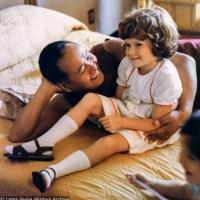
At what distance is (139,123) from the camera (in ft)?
4.66

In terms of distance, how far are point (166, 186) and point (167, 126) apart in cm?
26

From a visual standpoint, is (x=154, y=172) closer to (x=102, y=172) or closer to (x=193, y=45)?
(x=102, y=172)

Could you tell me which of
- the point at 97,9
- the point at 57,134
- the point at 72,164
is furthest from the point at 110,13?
the point at 72,164

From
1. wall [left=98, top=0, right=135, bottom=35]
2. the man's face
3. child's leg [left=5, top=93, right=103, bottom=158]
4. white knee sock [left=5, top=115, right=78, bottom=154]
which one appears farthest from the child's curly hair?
wall [left=98, top=0, right=135, bottom=35]

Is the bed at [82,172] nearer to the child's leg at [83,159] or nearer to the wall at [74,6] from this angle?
the child's leg at [83,159]

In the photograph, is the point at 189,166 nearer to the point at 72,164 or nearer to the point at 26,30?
the point at 72,164

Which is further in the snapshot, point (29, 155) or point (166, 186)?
point (29, 155)

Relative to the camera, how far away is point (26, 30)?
2.21 meters

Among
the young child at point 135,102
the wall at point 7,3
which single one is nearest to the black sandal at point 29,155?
the young child at point 135,102

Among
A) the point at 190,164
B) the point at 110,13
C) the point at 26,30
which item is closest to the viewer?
the point at 190,164

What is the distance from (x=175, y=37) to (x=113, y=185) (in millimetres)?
556

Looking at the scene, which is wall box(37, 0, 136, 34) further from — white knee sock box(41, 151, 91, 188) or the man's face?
white knee sock box(41, 151, 91, 188)

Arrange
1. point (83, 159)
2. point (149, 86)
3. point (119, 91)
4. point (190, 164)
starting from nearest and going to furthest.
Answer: point (190, 164), point (83, 159), point (149, 86), point (119, 91)

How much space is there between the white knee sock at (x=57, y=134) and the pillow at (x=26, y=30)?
0.73 meters
